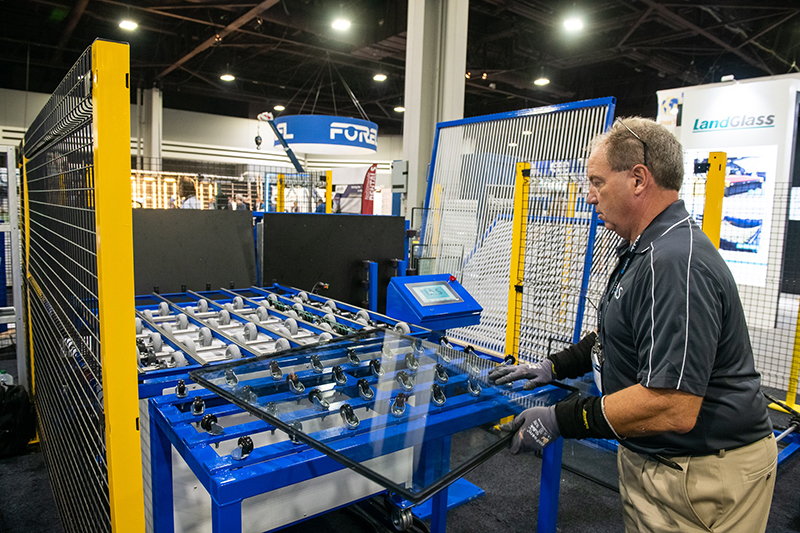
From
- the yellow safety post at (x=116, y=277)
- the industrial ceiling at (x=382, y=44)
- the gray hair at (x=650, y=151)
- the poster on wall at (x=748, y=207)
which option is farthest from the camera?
the industrial ceiling at (x=382, y=44)

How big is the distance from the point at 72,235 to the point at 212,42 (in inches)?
406

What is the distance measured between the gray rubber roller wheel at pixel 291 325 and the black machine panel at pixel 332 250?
4.76 ft

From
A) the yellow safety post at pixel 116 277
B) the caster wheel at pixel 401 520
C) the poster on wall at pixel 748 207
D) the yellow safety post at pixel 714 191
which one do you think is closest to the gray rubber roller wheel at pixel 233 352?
the yellow safety post at pixel 116 277

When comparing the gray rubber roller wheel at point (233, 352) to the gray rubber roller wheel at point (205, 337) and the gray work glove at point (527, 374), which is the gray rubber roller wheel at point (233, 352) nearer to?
the gray rubber roller wheel at point (205, 337)

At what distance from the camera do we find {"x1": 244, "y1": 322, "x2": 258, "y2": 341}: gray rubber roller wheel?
2.38 metres

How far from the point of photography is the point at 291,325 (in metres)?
2.56

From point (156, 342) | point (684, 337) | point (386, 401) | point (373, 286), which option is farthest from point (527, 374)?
point (373, 286)

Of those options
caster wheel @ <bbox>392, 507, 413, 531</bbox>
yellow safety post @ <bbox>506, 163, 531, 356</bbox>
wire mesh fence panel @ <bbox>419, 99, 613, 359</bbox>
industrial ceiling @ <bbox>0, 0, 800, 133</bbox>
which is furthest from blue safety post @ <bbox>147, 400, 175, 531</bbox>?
industrial ceiling @ <bbox>0, 0, 800, 133</bbox>

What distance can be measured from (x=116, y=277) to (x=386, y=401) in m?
0.82

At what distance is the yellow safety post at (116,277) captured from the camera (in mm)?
1199

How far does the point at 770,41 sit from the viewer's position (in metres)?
10.8

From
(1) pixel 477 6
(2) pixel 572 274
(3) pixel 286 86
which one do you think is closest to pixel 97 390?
(2) pixel 572 274

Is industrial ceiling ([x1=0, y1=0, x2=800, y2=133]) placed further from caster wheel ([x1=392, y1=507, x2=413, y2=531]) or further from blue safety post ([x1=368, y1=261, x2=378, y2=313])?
caster wheel ([x1=392, y1=507, x2=413, y2=531])

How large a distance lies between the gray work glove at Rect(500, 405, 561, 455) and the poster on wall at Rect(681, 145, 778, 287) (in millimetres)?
5895
